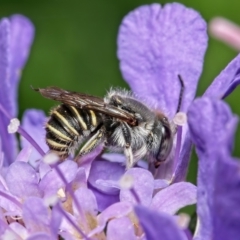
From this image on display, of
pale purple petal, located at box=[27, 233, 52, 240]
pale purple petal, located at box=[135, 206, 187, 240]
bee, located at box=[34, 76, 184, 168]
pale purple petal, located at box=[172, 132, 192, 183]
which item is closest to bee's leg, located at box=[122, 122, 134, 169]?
bee, located at box=[34, 76, 184, 168]

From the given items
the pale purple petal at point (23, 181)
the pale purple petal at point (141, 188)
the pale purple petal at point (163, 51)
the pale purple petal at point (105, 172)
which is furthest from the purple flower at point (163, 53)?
the pale purple petal at point (23, 181)

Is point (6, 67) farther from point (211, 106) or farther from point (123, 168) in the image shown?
point (211, 106)

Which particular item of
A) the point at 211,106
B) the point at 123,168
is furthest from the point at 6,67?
the point at 211,106

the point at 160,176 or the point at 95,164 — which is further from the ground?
the point at 95,164

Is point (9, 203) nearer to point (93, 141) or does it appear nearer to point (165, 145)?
point (93, 141)

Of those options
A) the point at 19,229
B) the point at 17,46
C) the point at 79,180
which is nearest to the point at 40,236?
the point at 19,229

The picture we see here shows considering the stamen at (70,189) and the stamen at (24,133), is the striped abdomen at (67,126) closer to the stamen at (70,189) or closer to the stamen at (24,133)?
the stamen at (24,133)
